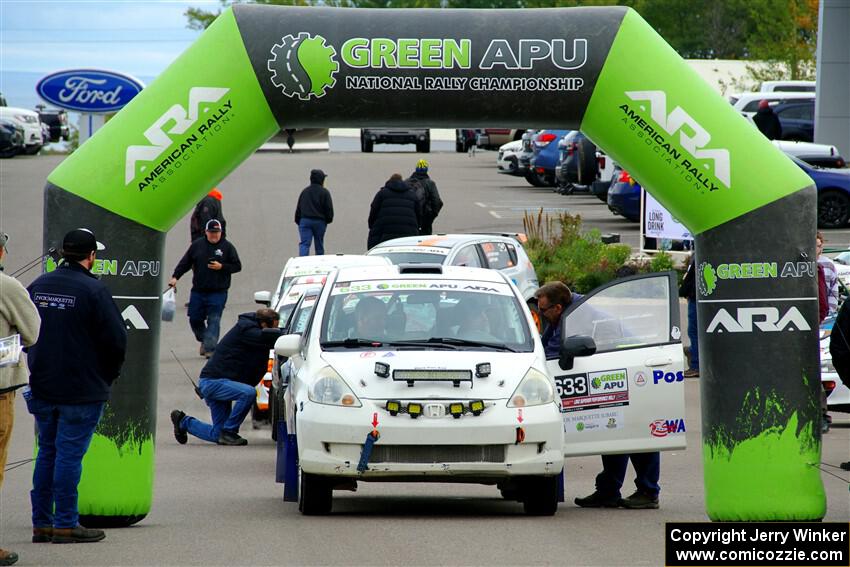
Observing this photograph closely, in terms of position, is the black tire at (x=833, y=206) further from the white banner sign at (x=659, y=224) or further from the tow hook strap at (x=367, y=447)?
the tow hook strap at (x=367, y=447)

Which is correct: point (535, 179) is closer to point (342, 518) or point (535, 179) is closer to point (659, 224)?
point (659, 224)

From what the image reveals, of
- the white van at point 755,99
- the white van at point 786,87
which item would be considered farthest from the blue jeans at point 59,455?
the white van at point 786,87

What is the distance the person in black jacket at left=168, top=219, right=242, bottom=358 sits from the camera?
19.8 metres

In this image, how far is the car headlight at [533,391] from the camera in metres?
9.96

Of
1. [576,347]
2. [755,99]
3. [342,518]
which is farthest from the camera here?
[755,99]

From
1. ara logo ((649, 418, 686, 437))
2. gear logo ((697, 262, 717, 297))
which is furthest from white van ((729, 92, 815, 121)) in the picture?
gear logo ((697, 262, 717, 297))

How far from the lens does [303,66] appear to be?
32.4 ft

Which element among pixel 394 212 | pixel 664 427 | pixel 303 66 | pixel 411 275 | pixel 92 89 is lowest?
pixel 664 427

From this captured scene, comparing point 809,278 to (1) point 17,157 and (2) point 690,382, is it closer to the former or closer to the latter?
(2) point 690,382

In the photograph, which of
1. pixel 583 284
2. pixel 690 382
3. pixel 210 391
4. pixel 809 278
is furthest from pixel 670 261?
pixel 809 278

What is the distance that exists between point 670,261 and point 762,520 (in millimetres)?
14464

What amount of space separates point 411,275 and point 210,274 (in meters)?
8.82

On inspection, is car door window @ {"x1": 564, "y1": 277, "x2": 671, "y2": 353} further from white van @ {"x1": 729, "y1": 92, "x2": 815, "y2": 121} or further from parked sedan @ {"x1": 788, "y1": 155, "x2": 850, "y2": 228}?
white van @ {"x1": 729, "y1": 92, "x2": 815, "y2": 121}

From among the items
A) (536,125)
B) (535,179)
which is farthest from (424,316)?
(535,179)
